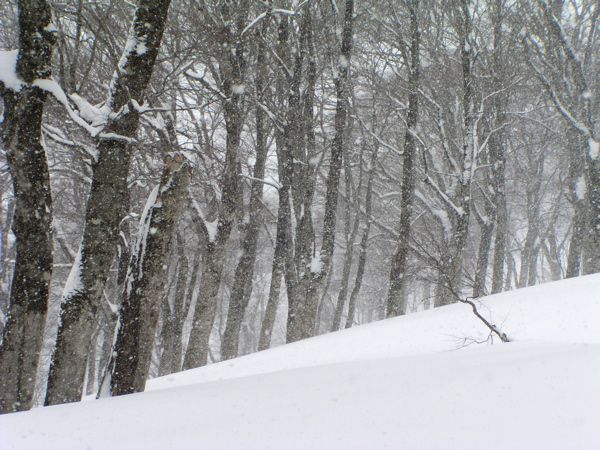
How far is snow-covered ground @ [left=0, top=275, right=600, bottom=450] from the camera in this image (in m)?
1.84

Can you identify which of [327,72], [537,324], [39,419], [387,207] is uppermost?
[327,72]

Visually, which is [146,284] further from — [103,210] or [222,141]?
[222,141]

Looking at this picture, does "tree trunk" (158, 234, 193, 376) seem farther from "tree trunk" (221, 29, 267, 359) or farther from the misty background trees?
"tree trunk" (221, 29, 267, 359)

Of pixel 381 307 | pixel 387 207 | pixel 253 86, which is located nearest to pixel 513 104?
pixel 387 207

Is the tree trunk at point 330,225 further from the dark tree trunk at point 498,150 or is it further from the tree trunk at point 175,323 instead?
the dark tree trunk at point 498,150

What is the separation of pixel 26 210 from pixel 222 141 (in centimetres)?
1225

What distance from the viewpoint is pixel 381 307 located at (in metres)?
20.5

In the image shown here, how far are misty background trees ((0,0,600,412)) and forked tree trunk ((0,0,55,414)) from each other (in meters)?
0.01

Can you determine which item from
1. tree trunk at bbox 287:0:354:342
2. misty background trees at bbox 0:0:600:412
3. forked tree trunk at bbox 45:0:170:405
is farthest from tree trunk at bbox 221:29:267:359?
forked tree trunk at bbox 45:0:170:405

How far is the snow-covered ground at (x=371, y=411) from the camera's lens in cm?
184

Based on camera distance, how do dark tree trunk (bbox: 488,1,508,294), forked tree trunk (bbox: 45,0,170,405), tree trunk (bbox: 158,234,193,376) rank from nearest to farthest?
forked tree trunk (bbox: 45,0,170,405), dark tree trunk (bbox: 488,1,508,294), tree trunk (bbox: 158,234,193,376)

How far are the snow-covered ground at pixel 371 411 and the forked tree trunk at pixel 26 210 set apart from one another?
170 centimetres

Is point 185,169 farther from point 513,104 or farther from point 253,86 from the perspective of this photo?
point 513,104

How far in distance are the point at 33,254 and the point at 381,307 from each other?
59.0 ft
